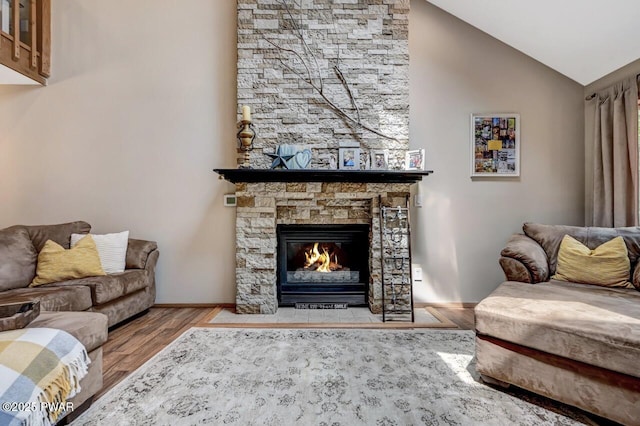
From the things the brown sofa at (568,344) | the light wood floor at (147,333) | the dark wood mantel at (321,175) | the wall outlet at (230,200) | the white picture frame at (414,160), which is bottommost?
the light wood floor at (147,333)

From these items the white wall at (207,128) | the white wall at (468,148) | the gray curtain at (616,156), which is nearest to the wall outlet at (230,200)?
the white wall at (207,128)

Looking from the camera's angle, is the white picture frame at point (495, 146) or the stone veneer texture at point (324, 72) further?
the white picture frame at point (495, 146)

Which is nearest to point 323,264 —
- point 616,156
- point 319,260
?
point 319,260

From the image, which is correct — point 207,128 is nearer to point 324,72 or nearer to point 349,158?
point 324,72

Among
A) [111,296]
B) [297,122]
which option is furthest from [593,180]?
[111,296]

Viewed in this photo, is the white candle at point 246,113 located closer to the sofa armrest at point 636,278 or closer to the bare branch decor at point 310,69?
the bare branch decor at point 310,69

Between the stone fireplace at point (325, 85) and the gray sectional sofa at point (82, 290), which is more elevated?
the stone fireplace at point (325, 85)

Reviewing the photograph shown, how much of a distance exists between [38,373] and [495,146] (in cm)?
374

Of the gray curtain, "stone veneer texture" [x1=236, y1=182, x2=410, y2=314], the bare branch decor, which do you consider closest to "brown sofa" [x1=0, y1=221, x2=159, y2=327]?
"stone veneer texture" [x1=236, y1=182, x2=410, y2=314]

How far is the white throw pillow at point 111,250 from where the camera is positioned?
2.80m

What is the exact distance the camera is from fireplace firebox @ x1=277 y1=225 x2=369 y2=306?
121 inches

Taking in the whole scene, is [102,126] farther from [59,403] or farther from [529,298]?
[529,298]

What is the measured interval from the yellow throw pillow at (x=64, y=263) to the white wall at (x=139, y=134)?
571 millimetres

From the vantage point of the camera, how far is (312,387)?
64.8 inches
